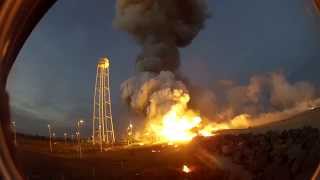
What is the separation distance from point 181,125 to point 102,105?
68 cm

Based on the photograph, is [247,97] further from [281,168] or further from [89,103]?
[89,103]

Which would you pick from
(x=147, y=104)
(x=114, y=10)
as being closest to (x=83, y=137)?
(x=147, y=104)

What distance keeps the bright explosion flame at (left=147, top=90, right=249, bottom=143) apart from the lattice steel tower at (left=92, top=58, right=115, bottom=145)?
1.12ft

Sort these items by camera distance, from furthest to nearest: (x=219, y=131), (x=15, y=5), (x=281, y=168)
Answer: (x=219, y=131) → (x=281, y=168) → (x=15, y=5)

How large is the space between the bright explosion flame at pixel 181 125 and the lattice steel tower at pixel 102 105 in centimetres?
34

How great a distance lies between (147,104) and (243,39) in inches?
38.1

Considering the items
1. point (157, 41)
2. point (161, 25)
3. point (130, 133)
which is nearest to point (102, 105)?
point (130, 133)

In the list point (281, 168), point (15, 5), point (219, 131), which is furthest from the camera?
point (219, 131)

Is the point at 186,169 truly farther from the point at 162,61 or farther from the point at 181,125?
the point at 162,61

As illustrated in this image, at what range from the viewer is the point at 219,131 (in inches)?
122

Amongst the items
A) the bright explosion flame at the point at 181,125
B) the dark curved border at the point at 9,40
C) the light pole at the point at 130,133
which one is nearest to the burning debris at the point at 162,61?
the bright explosion flame at the point at 181,125

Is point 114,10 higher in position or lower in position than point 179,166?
higher

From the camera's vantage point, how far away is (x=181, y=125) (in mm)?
3195

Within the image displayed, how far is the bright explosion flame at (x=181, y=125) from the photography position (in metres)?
3.06
